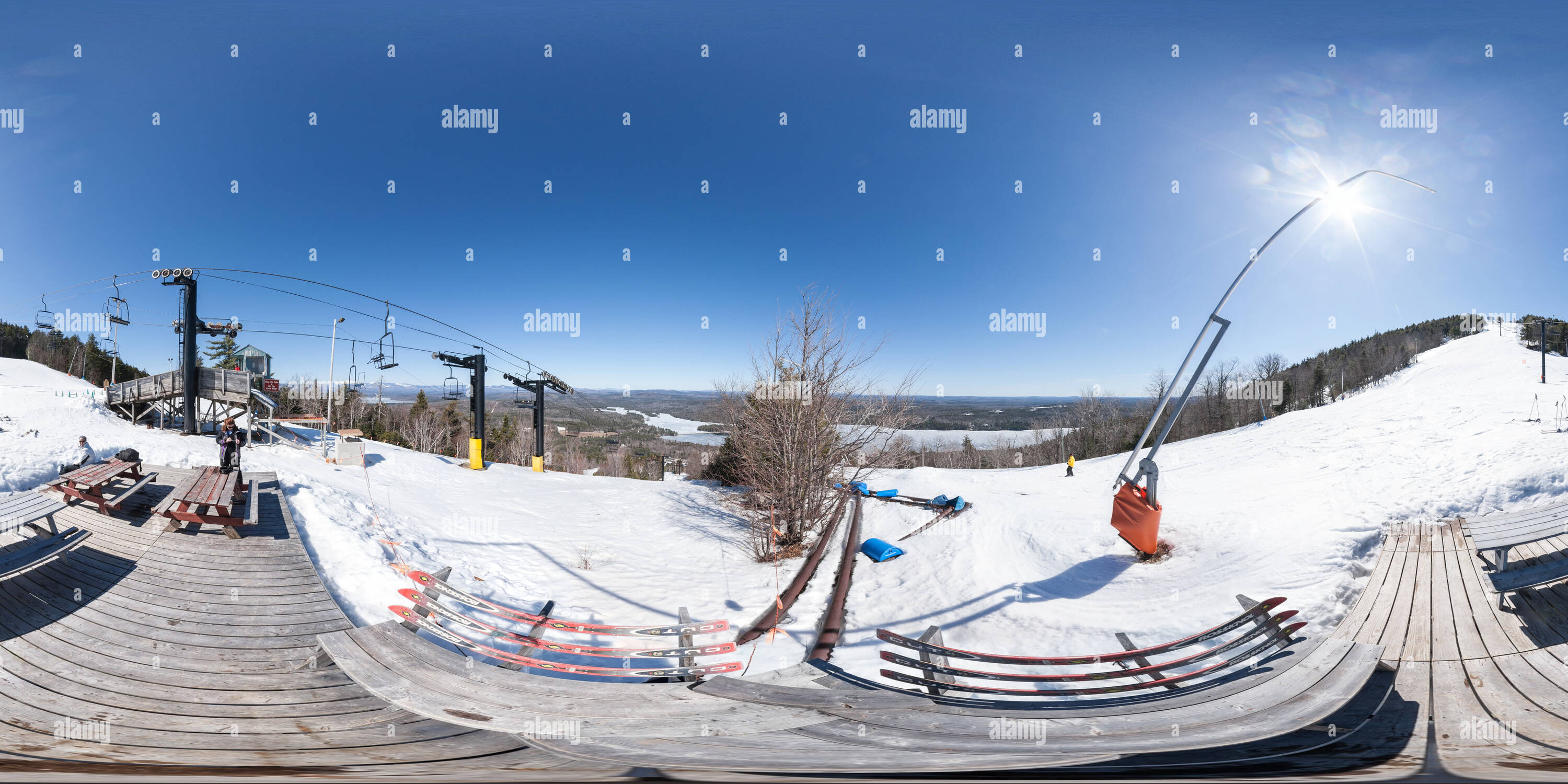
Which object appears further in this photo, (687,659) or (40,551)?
(40,551)

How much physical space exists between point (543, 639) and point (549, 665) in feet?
5.50

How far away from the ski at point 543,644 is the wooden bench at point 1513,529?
828 centimetres

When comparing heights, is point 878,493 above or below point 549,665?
below

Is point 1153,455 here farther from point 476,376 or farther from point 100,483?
point 476,376

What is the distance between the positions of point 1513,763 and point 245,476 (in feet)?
48.3

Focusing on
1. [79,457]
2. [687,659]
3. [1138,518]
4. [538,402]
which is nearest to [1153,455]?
[1138,518]

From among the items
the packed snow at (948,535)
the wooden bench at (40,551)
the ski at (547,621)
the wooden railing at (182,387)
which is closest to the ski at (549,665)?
the ski at (547,621)

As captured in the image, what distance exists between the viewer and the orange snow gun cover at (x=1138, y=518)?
7.50 meters

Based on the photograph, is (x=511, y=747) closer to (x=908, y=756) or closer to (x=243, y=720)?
(x=243, y=720)

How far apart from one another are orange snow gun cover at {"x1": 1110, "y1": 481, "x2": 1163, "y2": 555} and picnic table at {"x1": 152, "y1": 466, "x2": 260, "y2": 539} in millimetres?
12493

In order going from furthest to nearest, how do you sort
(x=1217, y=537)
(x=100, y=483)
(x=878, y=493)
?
(x=878, y=493) → (x=1217, y=537) → (x=100, y=483)

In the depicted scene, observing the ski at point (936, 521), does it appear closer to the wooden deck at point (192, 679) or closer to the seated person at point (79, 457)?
the wooden deck at point (192, 679)

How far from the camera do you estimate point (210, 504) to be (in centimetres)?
611

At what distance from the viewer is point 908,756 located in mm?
3150
